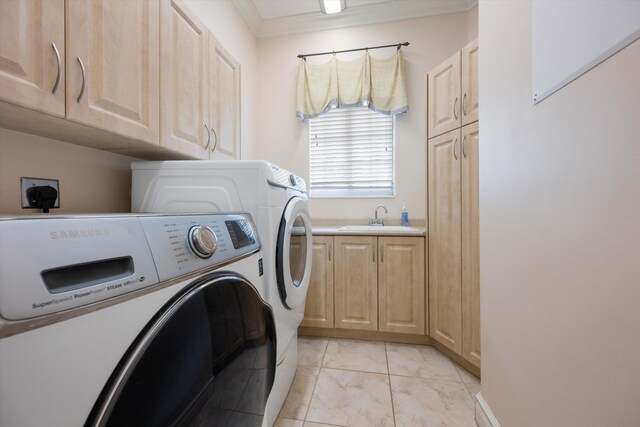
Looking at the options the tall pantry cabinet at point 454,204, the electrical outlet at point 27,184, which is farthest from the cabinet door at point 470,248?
the electrical outlet at point 27,184

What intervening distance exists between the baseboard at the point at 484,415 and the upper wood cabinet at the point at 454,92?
156 centimetres

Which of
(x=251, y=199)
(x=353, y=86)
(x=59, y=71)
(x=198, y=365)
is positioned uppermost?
(x=353, y=86)

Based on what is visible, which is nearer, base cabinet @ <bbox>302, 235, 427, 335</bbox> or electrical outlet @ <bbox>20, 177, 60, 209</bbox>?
electrical outlet @ <bbox>20, 177, 60, 209</bbox>

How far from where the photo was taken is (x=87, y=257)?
380 mm

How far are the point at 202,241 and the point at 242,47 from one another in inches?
97.5

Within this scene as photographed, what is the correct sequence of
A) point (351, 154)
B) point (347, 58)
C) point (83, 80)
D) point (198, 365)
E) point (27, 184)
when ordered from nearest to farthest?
point (198, 365), point (83, 80), point (27, 184), point (347, 58), point (351, 154)

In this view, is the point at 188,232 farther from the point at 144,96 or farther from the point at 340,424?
the point at 340,424

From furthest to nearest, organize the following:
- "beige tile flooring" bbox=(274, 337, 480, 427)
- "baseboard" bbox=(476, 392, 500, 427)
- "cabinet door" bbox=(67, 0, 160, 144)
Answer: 1. "beige tile flooring" bbox=(274, 337, 480, 427)
2. "baseboard" bbox=(476, 392, 500, 427)
3. "cabinet door" bbox=(67, 0, 160, 144)

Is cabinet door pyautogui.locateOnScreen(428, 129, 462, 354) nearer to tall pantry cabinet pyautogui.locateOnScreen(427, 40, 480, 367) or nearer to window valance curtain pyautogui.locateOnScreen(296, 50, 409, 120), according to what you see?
tall pantry cabinet pyautogui.locateOnScreen(427, 40, 480, 367)

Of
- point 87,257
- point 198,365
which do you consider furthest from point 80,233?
point 198,365

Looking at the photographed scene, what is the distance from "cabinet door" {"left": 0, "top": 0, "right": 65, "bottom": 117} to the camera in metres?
0.62

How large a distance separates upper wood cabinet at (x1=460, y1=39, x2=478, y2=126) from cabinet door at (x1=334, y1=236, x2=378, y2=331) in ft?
3.46

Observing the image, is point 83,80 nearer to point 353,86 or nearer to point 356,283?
point 356,283

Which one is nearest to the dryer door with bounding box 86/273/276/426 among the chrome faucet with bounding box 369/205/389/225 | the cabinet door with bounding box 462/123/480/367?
the cabinet door with bounding box 462/123/480/367
